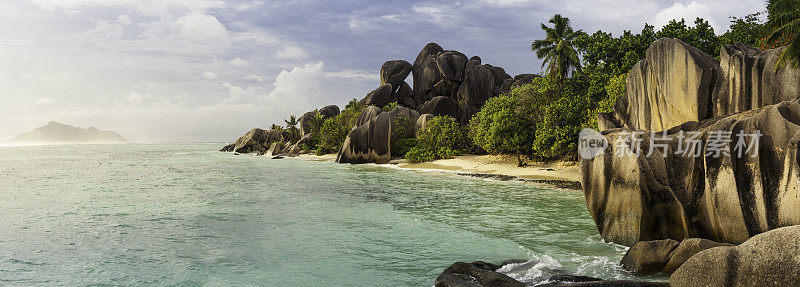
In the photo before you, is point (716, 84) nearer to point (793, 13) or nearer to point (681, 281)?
point (793, 13)

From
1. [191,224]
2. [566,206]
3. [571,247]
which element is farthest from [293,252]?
[566,206]

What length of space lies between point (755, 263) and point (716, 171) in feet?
15.7

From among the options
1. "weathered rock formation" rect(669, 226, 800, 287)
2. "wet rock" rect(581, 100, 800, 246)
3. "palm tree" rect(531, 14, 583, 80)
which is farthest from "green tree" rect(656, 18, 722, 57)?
"weathered rock formation" rect(669, 226, 800, 287)

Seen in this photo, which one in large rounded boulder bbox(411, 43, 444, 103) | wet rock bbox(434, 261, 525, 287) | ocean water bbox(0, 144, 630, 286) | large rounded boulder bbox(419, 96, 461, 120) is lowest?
ocean water bbox(0, 144, 630, 286)

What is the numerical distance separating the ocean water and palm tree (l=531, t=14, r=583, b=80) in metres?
19.8

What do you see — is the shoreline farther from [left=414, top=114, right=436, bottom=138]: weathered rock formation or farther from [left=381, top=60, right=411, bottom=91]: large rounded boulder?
[left=381, top=60, right=411, bottom=91]: large rounded boulder

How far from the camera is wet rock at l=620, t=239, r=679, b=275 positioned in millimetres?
8602

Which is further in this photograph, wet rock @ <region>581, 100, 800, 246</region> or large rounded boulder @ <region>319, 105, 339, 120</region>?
large rounded boulder @ <region>319, 105, 339, 120</region>

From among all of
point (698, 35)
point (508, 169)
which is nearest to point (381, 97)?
point (508, 169)

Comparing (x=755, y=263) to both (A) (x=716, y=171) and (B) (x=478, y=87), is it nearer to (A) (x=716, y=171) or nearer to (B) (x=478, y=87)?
(A) (x=716, y=171)

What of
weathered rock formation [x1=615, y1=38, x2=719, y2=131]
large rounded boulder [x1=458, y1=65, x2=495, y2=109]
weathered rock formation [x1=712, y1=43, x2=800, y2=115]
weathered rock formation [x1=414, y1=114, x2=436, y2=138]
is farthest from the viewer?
large rounded boulder [x1=458, y1=65, x2=495, y2=109]

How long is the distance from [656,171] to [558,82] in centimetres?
2865

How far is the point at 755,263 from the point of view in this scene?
575cm

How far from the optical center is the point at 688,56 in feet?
53.6
